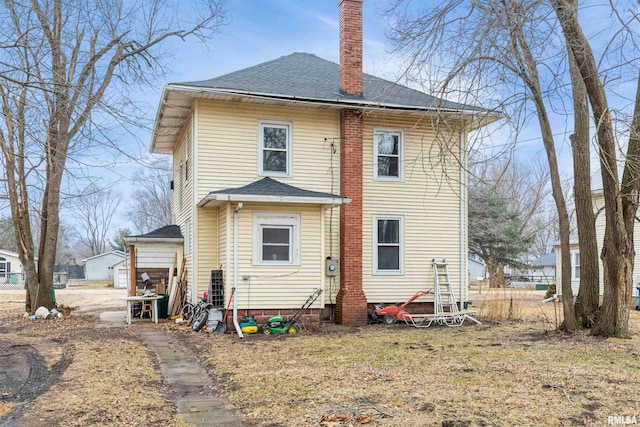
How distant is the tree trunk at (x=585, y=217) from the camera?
12102mm

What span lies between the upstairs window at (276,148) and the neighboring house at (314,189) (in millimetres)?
25

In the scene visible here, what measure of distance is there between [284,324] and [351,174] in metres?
4.14

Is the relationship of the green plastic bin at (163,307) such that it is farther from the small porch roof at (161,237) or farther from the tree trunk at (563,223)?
the tree trunk at (563,223)

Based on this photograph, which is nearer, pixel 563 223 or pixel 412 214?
pixel 563 223

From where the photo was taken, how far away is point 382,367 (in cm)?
835

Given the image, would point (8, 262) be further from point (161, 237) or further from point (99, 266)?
point (161, 237)

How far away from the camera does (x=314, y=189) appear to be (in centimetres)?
1468

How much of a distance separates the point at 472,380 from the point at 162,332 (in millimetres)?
7916

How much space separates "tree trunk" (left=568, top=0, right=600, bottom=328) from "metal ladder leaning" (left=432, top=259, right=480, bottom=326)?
311 centimetres

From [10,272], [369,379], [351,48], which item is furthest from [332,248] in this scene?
[10,272]

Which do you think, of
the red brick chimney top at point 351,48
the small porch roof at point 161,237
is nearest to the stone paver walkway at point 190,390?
the small porch roof at point 161,237

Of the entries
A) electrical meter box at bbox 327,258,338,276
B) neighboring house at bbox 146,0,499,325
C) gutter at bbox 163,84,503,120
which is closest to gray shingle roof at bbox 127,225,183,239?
neighboring house at bbox 146,0,499,325

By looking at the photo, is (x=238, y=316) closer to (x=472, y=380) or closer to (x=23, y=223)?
(x=472, y=380)

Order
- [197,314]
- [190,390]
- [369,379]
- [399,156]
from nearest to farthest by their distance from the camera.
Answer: [190,390] → [369,379] → [197,314] → [399,156]
